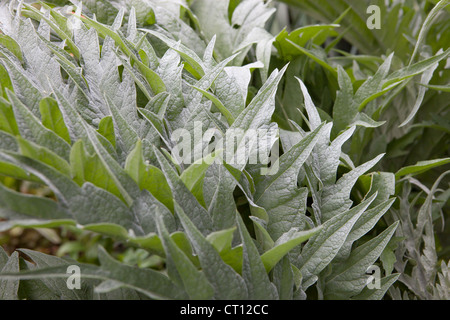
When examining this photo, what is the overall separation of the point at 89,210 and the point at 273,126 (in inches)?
8.2

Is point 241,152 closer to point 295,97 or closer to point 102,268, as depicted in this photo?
point 102,268

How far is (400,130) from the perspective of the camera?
0.77 metres

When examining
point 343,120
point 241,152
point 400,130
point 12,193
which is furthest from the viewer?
point 400,130

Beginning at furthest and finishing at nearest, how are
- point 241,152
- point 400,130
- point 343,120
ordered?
point 400,130
point 343,120
point 241,152

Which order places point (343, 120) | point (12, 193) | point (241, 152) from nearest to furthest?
point (12, 193) → point (241, 152) → point (343, 120)

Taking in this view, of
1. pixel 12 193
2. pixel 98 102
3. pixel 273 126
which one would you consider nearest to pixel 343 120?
pixel 273 126

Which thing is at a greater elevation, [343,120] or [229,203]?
[343,120]

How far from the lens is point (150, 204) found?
1.24ft
